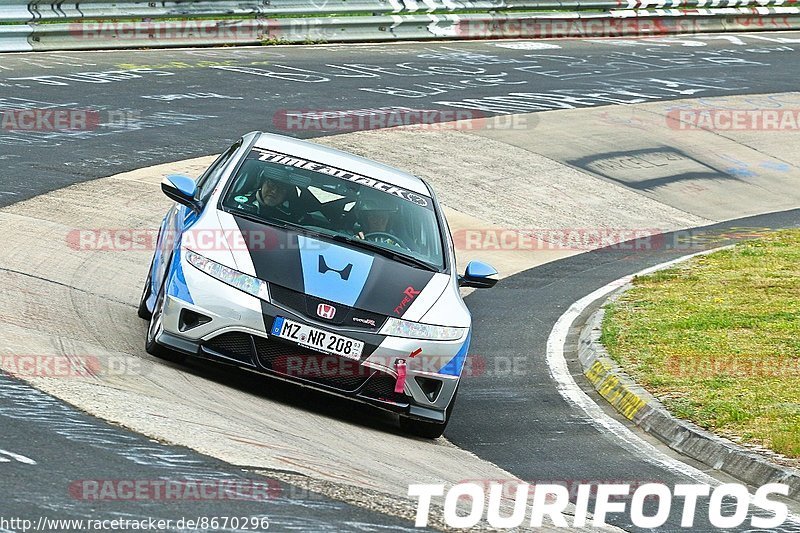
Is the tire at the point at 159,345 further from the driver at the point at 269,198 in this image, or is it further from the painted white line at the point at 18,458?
the painted white line at the point at 18,458

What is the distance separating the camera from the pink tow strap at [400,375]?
25.6 ft

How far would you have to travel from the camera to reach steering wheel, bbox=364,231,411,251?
28.6 ft

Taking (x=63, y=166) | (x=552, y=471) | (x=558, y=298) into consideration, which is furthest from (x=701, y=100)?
(x=552, y=471)

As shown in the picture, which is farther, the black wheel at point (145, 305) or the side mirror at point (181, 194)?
the black wheel at point (145, 305)

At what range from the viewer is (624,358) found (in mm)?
10477

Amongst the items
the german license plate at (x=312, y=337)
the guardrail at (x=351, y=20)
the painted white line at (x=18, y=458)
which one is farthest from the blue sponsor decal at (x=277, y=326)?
the guardrail at (x=351, y=20)

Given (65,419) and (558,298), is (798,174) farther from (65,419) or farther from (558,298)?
(65,419)

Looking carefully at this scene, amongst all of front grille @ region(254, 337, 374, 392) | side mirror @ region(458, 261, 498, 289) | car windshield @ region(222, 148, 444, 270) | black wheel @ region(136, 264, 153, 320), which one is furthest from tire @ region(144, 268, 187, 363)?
side mirror @ region(458, 261, 498, 289)


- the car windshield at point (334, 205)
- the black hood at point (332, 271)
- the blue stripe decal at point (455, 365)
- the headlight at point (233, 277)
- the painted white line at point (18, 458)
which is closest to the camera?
the painted white line at point (18, 458)

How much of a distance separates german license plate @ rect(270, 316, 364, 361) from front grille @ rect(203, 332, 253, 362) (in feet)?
0.61

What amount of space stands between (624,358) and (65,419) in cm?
529

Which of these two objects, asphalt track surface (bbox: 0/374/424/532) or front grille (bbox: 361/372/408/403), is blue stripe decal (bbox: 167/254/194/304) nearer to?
front grille (bbox: 361/372/408/403)

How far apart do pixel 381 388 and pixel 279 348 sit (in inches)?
26.4

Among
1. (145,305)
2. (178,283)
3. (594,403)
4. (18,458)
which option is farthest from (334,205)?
(18,458)
